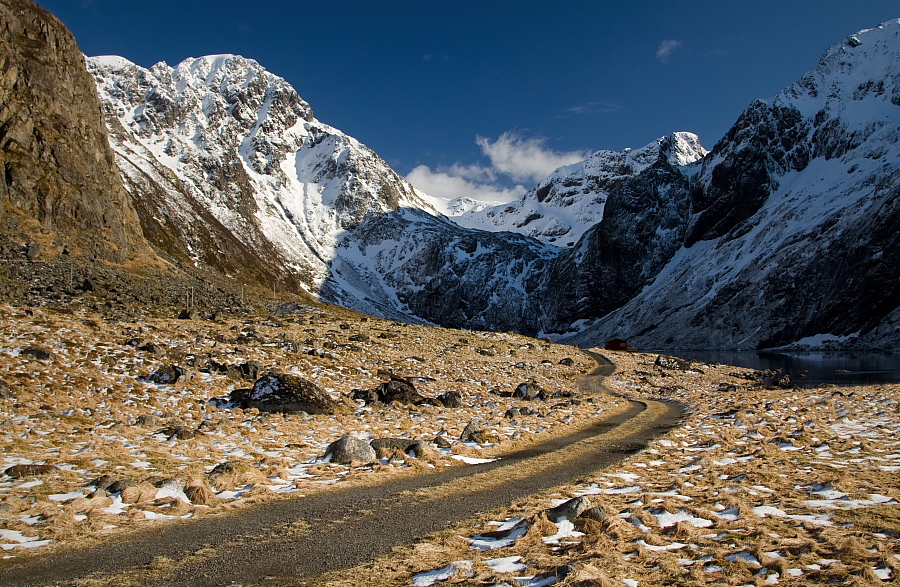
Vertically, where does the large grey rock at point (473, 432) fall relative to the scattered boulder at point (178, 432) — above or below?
below

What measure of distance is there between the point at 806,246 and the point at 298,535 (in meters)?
174

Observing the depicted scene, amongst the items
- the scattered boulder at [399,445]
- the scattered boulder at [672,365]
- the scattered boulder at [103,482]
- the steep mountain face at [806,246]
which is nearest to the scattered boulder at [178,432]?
the scattered boulder at [103,482]

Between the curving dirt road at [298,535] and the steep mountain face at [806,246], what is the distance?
463ft

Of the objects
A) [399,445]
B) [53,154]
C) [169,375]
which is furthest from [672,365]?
[53,154]

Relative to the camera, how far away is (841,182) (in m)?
163

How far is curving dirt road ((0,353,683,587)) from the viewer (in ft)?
22.2

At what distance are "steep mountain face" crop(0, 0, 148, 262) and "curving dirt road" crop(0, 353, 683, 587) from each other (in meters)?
51.5

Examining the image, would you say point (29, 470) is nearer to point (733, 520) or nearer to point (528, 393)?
point (733, 520)

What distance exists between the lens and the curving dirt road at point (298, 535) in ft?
22.2

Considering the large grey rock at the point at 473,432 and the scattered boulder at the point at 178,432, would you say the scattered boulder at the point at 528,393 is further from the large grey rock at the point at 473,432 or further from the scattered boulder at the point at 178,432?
the scattered boulder at the point at 178,432

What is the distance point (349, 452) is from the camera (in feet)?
44.9

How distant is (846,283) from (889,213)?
20.8m

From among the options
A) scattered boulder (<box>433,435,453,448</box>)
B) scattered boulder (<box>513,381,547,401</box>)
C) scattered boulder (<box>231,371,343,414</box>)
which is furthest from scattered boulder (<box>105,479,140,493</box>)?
scattered boulder (<box>513,381,547,401</box>)

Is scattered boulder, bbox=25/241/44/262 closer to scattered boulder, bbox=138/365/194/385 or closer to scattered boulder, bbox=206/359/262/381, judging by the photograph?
scattered boulder, bbox=206/359/262/381
